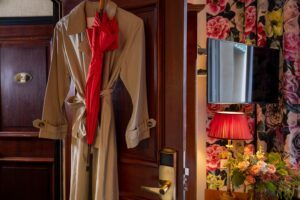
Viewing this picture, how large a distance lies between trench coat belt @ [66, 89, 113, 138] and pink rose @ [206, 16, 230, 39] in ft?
4.19

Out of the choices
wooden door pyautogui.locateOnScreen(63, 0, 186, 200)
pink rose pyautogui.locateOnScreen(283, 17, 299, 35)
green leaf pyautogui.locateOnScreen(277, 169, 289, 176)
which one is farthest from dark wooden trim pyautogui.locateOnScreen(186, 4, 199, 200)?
pink rose pyautogui.locateOnScreen(283, 17, 299, 35)

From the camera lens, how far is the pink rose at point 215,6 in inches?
76.2

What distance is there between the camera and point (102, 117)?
94cm

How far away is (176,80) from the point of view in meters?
0.87

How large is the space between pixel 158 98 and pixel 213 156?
1240mm

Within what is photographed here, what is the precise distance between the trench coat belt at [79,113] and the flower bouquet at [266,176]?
1.08 m

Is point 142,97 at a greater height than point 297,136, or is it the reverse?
point 142,97

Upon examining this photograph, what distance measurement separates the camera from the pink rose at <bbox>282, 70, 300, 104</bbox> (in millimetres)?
1795

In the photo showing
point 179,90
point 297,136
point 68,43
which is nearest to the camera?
point 179,90

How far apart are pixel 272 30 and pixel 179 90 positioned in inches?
51.5

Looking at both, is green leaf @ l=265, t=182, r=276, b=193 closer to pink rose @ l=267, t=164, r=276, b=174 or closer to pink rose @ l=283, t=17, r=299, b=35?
pink rose @ l=267, t=164, r=276, b=174

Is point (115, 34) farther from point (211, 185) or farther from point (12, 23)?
point (211, 185)

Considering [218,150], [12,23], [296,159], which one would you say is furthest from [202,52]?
[12,23]

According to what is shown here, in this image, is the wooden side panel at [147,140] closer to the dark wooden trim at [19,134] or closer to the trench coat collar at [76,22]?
the trench coat collar at [76,22]
